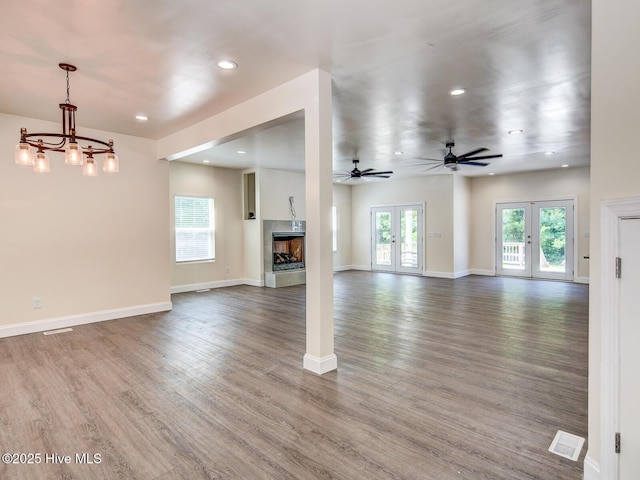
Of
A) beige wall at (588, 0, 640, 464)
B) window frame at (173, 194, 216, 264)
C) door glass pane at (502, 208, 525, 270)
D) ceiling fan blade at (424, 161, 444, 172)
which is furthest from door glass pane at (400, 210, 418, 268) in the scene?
beige wall at (588, 0, 640, 464)

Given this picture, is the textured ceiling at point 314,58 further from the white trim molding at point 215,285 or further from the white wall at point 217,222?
the white trim molding at point 215,285

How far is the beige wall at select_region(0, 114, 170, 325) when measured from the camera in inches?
186

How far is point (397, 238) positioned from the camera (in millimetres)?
10945

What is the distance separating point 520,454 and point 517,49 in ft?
10.0

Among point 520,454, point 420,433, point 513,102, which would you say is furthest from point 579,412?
point 513,102

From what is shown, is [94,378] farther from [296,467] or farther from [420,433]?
[420,433]

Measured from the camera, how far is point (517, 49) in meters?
3.05

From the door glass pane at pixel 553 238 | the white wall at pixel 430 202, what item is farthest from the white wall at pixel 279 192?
the door glass pane at pixel 553 238

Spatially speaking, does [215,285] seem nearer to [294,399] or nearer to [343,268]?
[343,268]

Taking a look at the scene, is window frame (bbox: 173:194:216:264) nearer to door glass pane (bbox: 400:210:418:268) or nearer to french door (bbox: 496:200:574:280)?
door glass pane (bbox: 400:210:418:268)

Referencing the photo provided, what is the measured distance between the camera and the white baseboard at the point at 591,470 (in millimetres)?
1870

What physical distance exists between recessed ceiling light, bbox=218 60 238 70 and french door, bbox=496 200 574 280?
883 cm

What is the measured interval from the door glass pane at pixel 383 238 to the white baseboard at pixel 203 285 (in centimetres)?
452

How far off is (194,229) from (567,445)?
295 inches
